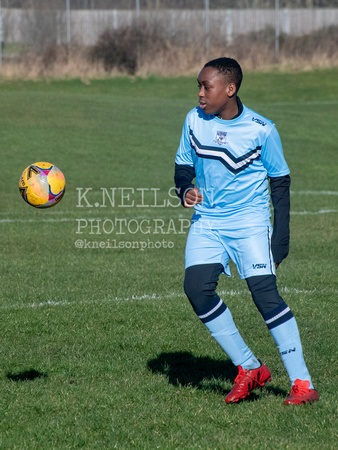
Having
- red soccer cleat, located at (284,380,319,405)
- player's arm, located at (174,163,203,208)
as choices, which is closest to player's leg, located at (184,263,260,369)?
red soccer cleat, located at (284,380,319,405)

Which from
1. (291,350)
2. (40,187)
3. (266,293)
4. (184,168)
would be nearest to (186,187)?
(184,168)

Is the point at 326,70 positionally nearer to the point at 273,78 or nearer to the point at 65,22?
the point at 273,78

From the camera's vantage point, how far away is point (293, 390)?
5.25 m

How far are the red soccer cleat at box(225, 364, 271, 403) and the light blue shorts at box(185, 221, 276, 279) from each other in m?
0.74

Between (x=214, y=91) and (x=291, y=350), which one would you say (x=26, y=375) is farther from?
(x=214, y=91)

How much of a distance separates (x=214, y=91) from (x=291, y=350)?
196cm

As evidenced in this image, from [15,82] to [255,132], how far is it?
30.0 meters

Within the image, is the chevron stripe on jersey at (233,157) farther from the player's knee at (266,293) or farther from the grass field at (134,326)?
the grass field at (134,326)

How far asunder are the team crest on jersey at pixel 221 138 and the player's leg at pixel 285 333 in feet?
3.36

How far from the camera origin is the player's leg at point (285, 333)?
5219 millimetres

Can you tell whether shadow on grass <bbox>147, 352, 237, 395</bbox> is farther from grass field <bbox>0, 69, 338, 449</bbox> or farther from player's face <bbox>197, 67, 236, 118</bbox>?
player's face <bbox>197, 67, 236, 118</bbox>

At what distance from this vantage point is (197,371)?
6.16 m

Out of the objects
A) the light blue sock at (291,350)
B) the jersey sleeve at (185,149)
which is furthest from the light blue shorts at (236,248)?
the jersey sleeve at (185,149)

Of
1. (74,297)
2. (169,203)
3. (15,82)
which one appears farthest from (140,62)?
(74,297)
